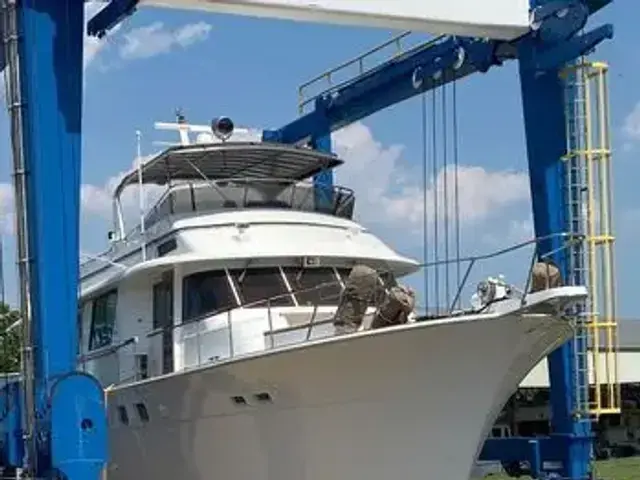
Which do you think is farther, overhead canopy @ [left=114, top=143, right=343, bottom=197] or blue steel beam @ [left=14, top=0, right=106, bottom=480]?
overhead canopy @ [left=114, top=143, right=343, bottom=197]

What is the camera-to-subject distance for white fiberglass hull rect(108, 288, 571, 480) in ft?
35.6

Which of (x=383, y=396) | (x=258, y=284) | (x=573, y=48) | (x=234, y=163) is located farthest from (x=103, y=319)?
(x=573, y=48)

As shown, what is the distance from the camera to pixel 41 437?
10.8 meters

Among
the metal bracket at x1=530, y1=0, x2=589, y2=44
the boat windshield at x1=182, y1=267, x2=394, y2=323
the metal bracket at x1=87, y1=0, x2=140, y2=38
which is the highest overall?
the metal bracket at x1=530, y1=0, x2=589, y2=44

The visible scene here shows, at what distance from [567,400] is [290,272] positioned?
170 inches

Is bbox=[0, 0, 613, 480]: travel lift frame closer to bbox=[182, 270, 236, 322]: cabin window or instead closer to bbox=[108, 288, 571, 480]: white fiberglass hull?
bbox=[108, 288, 571, 480]: white fiberglass hull

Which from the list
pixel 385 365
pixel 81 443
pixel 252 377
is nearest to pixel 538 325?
pixel 385 365

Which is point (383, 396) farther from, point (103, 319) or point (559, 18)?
point (103, 319)

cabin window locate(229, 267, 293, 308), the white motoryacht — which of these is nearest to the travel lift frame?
the white motoryacht

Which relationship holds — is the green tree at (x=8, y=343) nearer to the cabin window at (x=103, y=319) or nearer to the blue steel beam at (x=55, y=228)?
the blue steel beam at (x=55, y=228)

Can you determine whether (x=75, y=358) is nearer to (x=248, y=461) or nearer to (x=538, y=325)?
(x=248, y=461)

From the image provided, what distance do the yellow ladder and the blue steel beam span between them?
6.78 metres

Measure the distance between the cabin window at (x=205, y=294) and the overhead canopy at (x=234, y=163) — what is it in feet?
6.77

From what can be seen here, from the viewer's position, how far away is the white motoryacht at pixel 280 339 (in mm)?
10969
